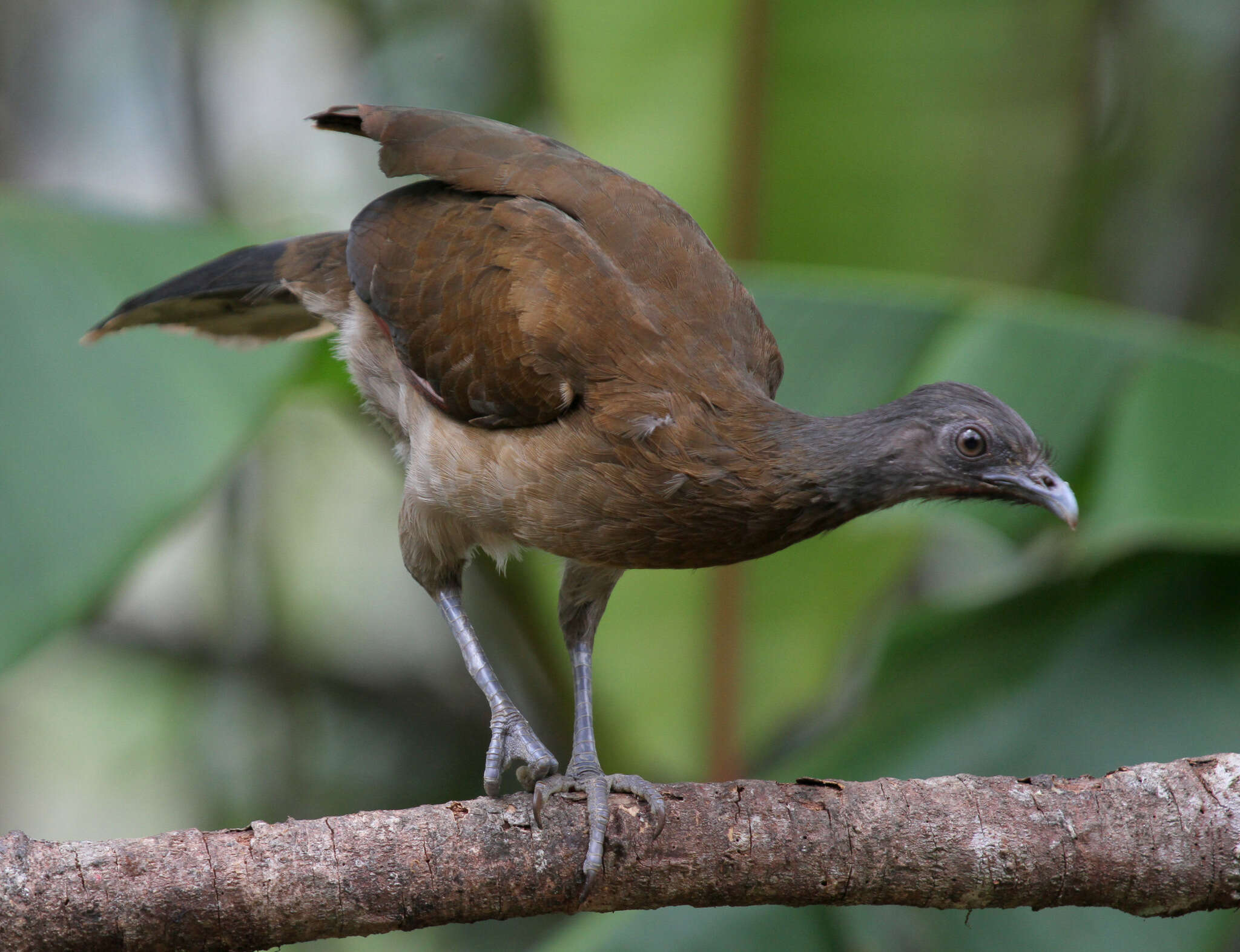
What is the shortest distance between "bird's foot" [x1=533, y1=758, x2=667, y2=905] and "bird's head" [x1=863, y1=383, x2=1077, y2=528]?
81 cm

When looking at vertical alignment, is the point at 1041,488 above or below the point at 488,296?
below

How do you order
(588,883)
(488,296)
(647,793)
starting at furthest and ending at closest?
(488,296) < (647,793) < (588,883)

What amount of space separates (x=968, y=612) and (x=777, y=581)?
668mm

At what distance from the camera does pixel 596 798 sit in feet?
8.48

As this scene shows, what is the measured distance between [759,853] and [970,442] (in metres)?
0.90

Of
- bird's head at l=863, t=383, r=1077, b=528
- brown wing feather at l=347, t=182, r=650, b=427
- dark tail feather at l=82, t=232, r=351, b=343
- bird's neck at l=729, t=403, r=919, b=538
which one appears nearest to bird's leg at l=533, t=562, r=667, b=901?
brown wing feather at l=347, t=182, r=650, b=427

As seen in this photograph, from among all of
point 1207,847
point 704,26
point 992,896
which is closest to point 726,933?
point 992,896

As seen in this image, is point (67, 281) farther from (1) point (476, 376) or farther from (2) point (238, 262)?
(1) point (476, 376)

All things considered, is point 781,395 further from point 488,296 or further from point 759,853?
point 759,853

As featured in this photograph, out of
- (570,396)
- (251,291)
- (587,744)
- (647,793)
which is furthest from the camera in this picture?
(251,291)

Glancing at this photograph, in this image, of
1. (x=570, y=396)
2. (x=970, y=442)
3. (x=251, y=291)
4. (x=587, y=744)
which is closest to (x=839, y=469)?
(x=970, y=442)

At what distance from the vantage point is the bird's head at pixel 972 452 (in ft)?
8.48

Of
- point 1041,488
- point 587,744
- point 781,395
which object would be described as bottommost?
point 587,744

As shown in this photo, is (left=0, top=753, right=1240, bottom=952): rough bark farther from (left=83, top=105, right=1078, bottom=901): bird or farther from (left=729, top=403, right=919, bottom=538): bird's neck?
(left=729, top=403, right=919, bottom=538): bird's neck
